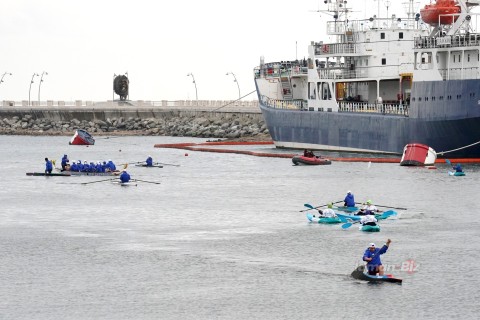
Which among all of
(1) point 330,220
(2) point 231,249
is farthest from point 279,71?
(2) point 231,249

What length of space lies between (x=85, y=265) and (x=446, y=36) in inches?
2193

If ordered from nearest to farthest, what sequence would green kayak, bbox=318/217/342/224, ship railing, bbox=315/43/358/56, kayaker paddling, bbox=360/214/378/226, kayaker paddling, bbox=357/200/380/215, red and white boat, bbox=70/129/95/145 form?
kayaker paddling, bbox=360/214/378/226, kayaker paddling, bbox=357/200/380/215, green kayak, bbox=318/217/342/224, ship railing, bbox=315/43/358/56, red and white boat, bbox=70/129/95/145

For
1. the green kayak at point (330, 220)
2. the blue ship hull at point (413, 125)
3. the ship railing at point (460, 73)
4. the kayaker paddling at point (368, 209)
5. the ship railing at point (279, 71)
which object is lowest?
the green kayak at point (330, 220)

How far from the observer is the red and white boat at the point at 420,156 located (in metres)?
100

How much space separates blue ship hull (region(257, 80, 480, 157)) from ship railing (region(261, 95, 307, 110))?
4.17 ft

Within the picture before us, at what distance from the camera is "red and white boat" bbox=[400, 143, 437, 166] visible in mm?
100438

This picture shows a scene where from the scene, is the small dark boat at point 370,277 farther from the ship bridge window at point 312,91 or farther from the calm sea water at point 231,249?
the ship bridge window at point 312,91

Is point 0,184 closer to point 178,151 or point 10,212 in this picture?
point 10,212

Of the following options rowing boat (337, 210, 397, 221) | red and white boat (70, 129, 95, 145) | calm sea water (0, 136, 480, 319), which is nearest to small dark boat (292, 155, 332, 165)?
calm sea water (0, 136, 480, 319)

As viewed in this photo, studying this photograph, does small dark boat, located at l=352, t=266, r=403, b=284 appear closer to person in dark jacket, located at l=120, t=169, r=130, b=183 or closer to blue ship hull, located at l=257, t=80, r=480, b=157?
person in dark jacket, located at l=120, t=169, r=130, b=183

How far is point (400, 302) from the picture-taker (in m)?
45.9

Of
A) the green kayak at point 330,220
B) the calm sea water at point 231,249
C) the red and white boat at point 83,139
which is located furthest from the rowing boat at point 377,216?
the red and white boat at point 83,139

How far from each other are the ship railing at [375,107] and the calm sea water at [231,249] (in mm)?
10060

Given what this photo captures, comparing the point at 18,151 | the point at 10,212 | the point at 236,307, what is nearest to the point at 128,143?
the point at 18,151
